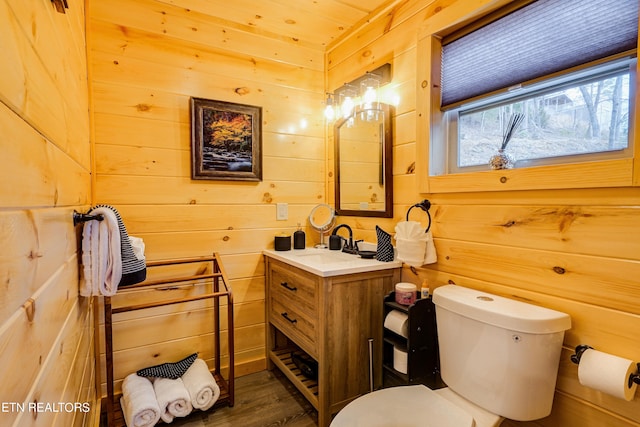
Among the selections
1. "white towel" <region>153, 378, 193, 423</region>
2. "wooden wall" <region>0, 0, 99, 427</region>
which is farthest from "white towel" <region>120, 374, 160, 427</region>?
"wooden wall" <region>0, 0, 99, 427</region>

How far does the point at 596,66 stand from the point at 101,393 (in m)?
2.74

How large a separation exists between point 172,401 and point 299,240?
1.16 m

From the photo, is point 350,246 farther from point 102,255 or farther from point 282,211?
point 102,255

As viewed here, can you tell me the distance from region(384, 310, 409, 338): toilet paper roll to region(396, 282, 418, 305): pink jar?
59 millimetres

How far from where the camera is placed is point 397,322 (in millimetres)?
1541

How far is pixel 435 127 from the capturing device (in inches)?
65.4

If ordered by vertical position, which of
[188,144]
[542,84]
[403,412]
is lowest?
[403,412]

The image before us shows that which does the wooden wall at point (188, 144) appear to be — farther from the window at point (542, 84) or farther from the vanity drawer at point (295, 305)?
the window at point (542, 84)

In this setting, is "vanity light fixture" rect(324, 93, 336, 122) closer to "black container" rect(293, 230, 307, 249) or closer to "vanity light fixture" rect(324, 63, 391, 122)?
"vanity light fixture" rect(324, 63, 391, 122)

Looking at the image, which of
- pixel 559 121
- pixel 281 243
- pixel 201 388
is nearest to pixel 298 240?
pixel 281 243

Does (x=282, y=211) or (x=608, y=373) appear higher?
(x=282, y=211)

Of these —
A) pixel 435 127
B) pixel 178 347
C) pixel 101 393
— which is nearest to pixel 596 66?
pixel 435 127

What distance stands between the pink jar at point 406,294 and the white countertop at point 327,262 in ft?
0.62

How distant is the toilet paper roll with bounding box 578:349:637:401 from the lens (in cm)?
96
